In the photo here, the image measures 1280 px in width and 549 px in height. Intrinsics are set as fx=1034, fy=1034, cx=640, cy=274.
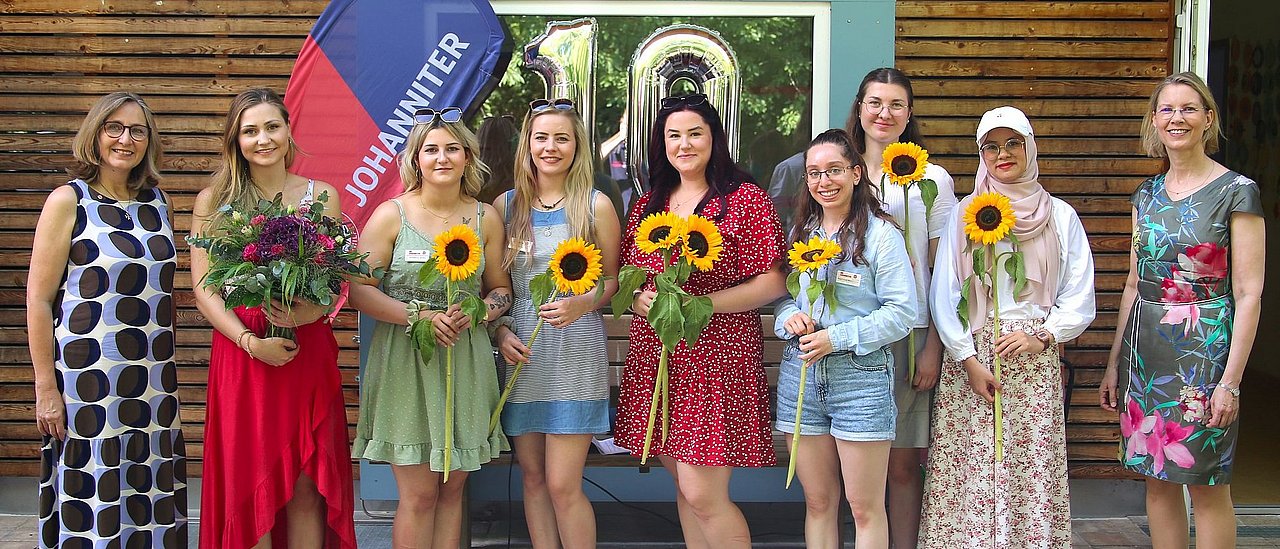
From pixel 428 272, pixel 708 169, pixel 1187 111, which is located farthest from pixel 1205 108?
pixel 428 272

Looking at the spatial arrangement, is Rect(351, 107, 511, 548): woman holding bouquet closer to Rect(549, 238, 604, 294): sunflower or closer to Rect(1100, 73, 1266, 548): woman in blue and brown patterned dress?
Rect(549, 238, 604, 294): sunflower

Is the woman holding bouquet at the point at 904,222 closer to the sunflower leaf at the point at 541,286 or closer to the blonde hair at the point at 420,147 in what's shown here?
the sunflower leaf at the point at 541,286

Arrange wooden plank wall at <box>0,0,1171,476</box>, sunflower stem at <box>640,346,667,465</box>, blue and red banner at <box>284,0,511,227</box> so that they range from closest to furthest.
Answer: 1. sunflower stem at <box>640,346,667,465</box>
2. blue and red banner at <box>284,0,511,227</box>
3. wooden plank wall at <box>0,0,1171,476</box>

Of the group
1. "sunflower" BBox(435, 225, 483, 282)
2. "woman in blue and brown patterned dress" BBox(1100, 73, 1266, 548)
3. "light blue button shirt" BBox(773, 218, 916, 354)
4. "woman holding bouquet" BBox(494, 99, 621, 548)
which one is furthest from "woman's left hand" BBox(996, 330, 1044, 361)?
"sunflower" BBox(435, 225, 483, 282)

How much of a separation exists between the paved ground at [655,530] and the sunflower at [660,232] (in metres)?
1.78

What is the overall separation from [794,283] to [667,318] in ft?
1.39

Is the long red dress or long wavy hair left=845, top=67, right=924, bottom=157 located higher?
long wavy hair left=845, top=67, right=924, bottom=157

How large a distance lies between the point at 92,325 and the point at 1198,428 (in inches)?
138

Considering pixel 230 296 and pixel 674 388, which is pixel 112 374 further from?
pixel 674 388

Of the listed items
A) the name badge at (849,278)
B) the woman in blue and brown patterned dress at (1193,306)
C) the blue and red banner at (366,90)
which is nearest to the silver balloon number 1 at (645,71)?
the blue and red banner at (366,90)

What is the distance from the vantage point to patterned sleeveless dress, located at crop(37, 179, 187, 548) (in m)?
3.17

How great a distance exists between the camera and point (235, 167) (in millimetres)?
3229

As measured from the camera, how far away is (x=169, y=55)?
4590mm

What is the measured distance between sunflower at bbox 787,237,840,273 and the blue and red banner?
4.92 ft
